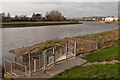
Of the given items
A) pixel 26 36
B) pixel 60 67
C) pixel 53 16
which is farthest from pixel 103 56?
pixel 53 16

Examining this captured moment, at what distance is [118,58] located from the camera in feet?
32.4

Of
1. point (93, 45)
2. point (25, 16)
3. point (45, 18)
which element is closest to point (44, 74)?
point (93, 45)

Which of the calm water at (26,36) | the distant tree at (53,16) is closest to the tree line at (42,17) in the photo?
the distant tree at (53,16)

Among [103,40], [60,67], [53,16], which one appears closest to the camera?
[60,67]

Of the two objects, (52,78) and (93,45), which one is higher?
(93,45)

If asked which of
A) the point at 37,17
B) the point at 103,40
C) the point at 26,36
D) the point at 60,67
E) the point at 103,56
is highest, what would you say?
the point at 37,17

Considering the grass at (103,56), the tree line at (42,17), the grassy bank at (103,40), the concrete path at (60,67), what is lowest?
the concrete path at (60,67)

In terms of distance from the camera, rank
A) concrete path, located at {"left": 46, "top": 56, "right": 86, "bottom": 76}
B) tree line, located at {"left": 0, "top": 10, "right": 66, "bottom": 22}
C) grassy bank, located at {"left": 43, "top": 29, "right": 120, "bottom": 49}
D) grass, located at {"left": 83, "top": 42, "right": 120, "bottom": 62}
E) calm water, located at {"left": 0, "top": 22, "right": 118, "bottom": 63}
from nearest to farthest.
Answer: concrete path, located at {"left": 46, "top": 56, "right": 86, "bottom": 76} → grass, located at {"left": 83, "top": 42, "right": 120, "bottom": 62} → grassy bank, located at {"left": 43, "top": 29, "right": 120, "bottom": 49} → calm water, located at {"left": 0, "top": 22, "right": 118, "bottom": 63} → tree line, located at {"left": 0, "top": 10, "right": 66, "bottom": 22}

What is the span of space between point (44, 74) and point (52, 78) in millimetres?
1165

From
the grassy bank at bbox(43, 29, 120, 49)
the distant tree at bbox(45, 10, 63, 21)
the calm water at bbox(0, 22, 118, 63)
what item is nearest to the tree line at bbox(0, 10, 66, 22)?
the distant tree at bbox(45, 10, 63, 21)

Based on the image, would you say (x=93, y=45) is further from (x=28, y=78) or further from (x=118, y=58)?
(x=28, y=78)

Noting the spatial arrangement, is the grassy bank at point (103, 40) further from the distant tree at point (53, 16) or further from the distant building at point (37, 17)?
the distant tree at point (53, 16)

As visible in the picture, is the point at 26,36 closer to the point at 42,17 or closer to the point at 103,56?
the point at 103,56

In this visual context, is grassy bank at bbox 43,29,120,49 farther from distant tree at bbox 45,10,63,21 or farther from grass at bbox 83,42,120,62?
distant tree at bbox 45,10,63,21
